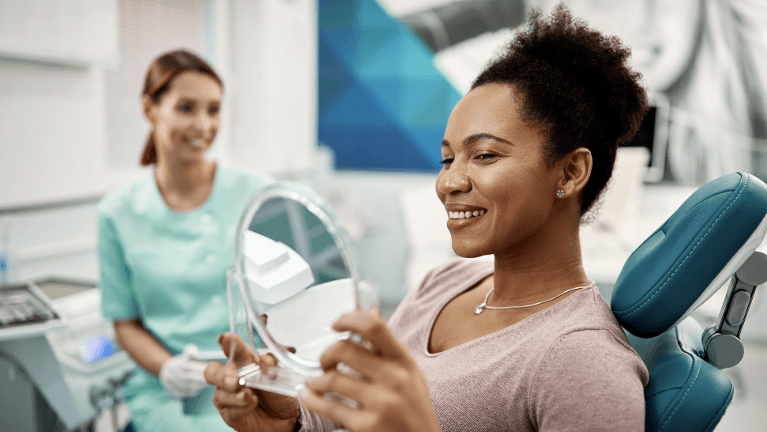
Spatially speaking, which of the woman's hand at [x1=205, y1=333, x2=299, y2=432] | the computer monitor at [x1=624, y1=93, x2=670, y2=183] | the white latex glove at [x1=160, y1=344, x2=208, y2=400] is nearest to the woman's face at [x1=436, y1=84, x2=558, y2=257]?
the woman's hand at [x1=205, y1=333, x2=299, y2=432]

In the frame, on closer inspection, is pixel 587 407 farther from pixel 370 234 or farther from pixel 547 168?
pixel 370 234

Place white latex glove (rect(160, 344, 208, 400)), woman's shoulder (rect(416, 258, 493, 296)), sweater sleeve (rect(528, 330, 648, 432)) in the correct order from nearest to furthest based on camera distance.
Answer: sweater sleeve (rect(528, 330, 648, 432))
woman's shoulder (rect(416, 258, 493, 296))
white latex glove (rect(160, 344, 208, 400))

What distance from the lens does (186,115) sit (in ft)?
5.50

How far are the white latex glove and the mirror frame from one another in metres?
0.72

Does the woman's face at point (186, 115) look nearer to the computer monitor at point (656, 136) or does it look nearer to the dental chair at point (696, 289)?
the dental chair at point (696, 289)

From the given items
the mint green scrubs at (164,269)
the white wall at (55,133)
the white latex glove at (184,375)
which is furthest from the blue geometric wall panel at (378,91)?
the white latex glove at (184,375)

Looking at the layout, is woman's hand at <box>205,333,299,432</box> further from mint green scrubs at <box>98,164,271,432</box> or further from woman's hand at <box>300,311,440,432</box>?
mint green scrubs at <box>98,164,271,432</box>

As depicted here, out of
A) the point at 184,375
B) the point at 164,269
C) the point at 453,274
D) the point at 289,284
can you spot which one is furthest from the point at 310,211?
the point at 164,269

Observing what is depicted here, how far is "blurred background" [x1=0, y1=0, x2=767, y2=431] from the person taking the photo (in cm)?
205

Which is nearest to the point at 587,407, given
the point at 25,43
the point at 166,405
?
the point at 166,405

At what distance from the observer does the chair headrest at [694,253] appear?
745 mm

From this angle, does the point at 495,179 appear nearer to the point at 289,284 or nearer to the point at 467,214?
the point at 467,214

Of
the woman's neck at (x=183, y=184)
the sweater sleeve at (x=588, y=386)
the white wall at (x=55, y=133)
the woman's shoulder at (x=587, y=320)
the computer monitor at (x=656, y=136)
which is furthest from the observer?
the computer monitor at (x=656, y=136)

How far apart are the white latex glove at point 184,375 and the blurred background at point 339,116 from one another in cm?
35
